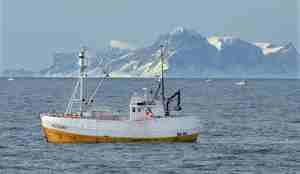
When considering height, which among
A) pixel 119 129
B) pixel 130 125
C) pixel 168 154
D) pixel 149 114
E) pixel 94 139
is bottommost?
pixel 168 154

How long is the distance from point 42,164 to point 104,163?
4335 mm

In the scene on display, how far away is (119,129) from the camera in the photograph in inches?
3359

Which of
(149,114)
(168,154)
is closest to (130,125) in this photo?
(149,114)

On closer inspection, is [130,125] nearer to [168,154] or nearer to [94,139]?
[94,139]

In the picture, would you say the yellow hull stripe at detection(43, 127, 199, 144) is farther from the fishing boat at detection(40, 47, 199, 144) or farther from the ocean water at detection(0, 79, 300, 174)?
the ocean water at detection(0, 79, 300, 174)

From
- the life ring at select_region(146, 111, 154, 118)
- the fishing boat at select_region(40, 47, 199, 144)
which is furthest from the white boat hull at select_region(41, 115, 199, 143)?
the life ring at select_region(146, 111, 154, 118)

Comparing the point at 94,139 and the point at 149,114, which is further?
the point at 94,139

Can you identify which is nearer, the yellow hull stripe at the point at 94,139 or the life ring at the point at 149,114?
the life ring at the point at 149,114

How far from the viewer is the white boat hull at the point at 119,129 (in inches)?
3342

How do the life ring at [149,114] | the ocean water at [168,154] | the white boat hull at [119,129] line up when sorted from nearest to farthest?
the ocean water at [168,154] < the white boat hull at [119,129] < the life ring at [149,114]

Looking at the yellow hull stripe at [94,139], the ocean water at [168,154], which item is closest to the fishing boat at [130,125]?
the yellow hull stripe at [94,139]

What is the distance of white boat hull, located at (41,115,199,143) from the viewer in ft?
278

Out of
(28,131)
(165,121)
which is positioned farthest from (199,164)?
A: (28,131)

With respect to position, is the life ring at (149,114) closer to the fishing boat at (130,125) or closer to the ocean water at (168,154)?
the fishing boat at (130,125)
